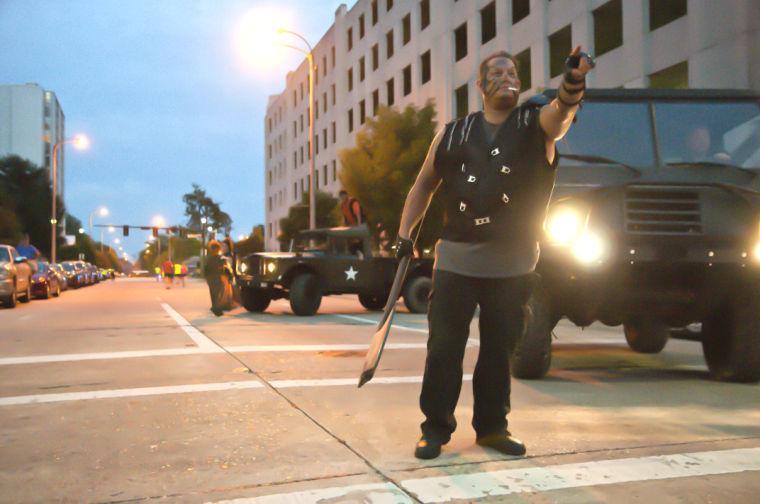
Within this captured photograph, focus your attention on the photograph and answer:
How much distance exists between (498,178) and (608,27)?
22.3 metres

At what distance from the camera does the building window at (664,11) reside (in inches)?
798

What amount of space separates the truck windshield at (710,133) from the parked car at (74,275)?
36.5 m

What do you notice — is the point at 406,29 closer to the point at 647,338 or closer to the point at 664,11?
the point at 664,11

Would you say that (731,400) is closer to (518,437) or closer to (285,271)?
(518,437)

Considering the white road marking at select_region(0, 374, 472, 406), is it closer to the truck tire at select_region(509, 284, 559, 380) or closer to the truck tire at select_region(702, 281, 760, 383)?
the truck tire at select_region(509, 284, 559, 380)

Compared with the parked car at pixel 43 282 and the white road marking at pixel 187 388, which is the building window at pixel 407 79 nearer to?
the parked car at pixel 43 282

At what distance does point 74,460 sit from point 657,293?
385 centimetres

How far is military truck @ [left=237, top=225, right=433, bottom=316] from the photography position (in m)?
14.6

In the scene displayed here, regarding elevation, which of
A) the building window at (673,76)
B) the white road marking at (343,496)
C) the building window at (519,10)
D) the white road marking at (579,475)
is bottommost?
the white road marking at (579,475)

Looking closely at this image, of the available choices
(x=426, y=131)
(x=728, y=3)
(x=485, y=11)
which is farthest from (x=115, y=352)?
(x=485, y=11)

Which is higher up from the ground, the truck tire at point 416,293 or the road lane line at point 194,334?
the truck tire at point 416,293

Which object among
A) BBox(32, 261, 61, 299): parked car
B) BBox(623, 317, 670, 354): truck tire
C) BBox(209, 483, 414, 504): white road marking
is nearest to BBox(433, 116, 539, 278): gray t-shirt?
BBox(209, 483, 414, 504): white road marking

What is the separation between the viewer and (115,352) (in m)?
8.32

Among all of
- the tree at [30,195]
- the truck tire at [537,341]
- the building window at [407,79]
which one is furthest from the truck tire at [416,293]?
the tree at [30,195]
